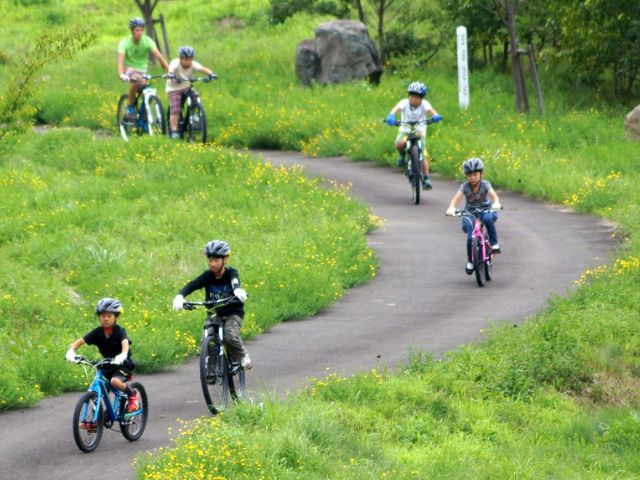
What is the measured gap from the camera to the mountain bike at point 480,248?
56.7 feet

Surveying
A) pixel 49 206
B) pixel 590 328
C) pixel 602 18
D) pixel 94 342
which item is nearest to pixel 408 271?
pixel 590 328

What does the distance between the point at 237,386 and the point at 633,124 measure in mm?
16649

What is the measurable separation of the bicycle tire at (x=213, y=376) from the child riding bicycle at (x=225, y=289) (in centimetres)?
19

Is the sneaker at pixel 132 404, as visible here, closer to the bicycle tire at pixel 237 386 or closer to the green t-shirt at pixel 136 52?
the bicycle tire at pixel 237 386

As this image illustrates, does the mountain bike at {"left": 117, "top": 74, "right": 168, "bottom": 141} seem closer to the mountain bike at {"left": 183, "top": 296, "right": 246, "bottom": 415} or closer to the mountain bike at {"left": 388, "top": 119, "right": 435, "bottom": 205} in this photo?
the mountain bike at {"left": 388, "top": 119, "right": 435, "bottom": 205}

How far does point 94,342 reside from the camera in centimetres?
1164

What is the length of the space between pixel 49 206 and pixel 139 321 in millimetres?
6378

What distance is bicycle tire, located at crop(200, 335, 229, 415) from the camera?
12027 mm

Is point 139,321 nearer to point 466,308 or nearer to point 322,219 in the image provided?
point 466,308

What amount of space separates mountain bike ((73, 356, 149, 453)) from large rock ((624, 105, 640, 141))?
17749mm

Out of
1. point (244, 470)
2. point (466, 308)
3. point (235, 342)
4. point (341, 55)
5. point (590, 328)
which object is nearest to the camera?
point (244, 470)

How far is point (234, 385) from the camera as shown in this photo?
1277 cm

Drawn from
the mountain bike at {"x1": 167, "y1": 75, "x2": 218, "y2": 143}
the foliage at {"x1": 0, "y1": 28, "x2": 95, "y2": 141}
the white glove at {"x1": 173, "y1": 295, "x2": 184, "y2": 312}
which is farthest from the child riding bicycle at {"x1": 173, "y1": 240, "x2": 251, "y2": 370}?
the mountain bike at {"x1": 167, "y1": 75, "x2": 218, "y2": 143}

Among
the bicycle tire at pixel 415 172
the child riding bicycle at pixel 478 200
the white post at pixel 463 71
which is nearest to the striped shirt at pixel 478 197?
the child riding bicycle at pixel 478 200
